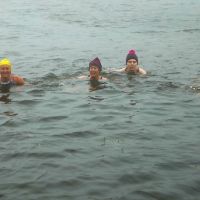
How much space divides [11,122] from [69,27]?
1857cm

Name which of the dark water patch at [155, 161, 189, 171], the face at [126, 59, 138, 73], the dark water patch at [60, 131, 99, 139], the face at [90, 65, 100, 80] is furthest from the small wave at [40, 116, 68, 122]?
the face at [126, 59, 138, 73]

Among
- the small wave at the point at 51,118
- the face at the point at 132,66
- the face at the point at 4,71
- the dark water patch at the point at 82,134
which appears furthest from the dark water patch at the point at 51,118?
the face at the point at 132,66

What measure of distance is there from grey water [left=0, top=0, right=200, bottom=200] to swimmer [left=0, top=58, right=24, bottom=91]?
23 centimetres

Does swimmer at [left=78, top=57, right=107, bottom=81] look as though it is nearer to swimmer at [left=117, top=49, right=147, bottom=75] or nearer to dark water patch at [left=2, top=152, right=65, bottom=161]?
swimmer at [left=117, top=49, right=147, bottom=75]

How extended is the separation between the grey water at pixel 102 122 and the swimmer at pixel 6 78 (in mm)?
233

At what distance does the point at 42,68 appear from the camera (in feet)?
55.8

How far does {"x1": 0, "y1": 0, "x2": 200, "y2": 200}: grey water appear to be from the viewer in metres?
7.24

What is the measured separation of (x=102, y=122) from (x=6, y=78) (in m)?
4.28

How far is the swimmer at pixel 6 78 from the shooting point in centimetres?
1305

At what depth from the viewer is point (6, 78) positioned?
13.3m

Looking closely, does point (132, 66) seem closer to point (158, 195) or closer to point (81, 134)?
Answer: point (81, 134)

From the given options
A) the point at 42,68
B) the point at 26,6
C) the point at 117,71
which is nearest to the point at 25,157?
the point at 117,71

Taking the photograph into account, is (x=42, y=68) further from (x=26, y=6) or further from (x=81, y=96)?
(x=26, y=6)

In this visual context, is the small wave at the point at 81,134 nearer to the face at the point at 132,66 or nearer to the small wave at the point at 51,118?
the small wave at the point at 51,118
